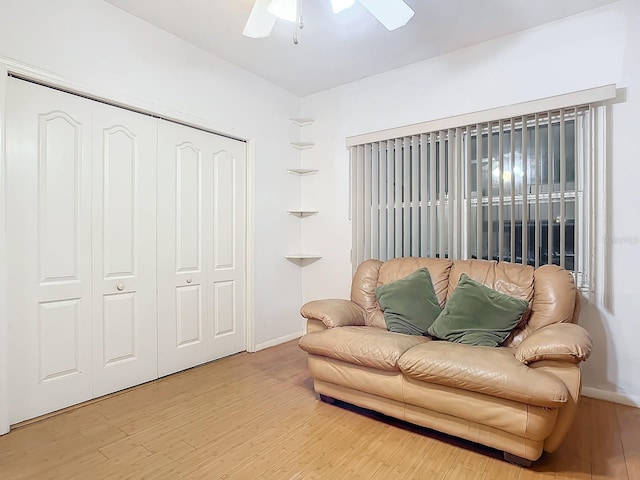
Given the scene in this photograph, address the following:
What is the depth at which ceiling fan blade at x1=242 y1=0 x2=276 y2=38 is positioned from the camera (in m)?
1.99

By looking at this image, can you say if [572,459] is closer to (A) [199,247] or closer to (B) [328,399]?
(B) [328,399]

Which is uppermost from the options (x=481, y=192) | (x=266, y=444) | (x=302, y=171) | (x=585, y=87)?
(x=585, y=87)

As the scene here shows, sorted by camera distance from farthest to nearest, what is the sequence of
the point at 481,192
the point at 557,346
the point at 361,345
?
the point at 481,192
the point at 361,345
the point at 557,346

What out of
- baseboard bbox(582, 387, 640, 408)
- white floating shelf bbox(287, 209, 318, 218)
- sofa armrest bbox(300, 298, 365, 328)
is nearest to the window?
white floating shelf bbox(287, 209, 318, 218)

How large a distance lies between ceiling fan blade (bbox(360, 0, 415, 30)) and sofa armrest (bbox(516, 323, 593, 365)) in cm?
185

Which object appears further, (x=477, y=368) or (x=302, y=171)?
(x=302, y=171)

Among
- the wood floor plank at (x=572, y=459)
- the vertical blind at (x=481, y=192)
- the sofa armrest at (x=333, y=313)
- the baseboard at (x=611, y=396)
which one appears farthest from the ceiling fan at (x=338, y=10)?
the baseboard at (x=611, y=396)

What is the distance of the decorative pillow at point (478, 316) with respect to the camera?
2273 millimetres

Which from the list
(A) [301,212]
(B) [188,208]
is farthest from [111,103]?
(A) [301,212]

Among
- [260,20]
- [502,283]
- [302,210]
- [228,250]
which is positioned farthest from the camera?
[302,210]

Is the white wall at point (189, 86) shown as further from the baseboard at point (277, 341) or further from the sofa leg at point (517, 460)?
the sofa leg at point (517, 460)

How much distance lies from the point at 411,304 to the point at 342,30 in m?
2.15

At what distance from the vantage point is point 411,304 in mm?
2631

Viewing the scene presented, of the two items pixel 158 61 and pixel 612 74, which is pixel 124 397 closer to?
pixel 158 61
